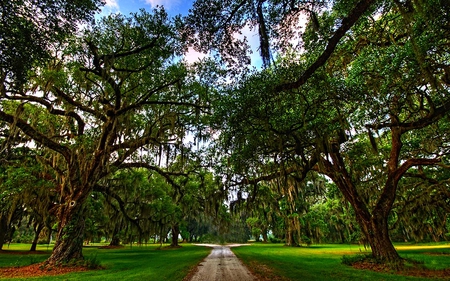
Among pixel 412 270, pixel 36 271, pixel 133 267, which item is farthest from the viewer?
pixel 133 267

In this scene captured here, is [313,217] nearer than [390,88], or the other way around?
[390,88]

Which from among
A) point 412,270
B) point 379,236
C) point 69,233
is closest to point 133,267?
point 69,233

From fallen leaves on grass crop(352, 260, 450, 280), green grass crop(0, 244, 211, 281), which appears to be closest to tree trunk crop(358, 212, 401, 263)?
fallen leaves on grass crop(352, 260, 450, 280)

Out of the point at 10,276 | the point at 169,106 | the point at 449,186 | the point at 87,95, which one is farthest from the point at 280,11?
the point at 449,186

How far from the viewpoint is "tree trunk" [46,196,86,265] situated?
34.1 feet

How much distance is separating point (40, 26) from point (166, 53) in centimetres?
518

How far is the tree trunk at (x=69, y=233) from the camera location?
10391 mm

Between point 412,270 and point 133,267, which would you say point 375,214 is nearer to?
point 412,270

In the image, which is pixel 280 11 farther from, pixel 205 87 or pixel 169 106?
pixel 169 106

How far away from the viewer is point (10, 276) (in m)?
8.48

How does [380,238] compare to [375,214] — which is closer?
[380,238]

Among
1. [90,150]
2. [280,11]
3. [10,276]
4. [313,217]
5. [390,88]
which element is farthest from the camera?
[313,217]

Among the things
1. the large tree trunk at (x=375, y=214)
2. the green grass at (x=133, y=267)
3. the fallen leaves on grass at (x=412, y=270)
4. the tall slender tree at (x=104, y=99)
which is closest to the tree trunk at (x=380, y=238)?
the large tree trunk at (x=375, y=214)

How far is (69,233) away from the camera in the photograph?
35.3ft
